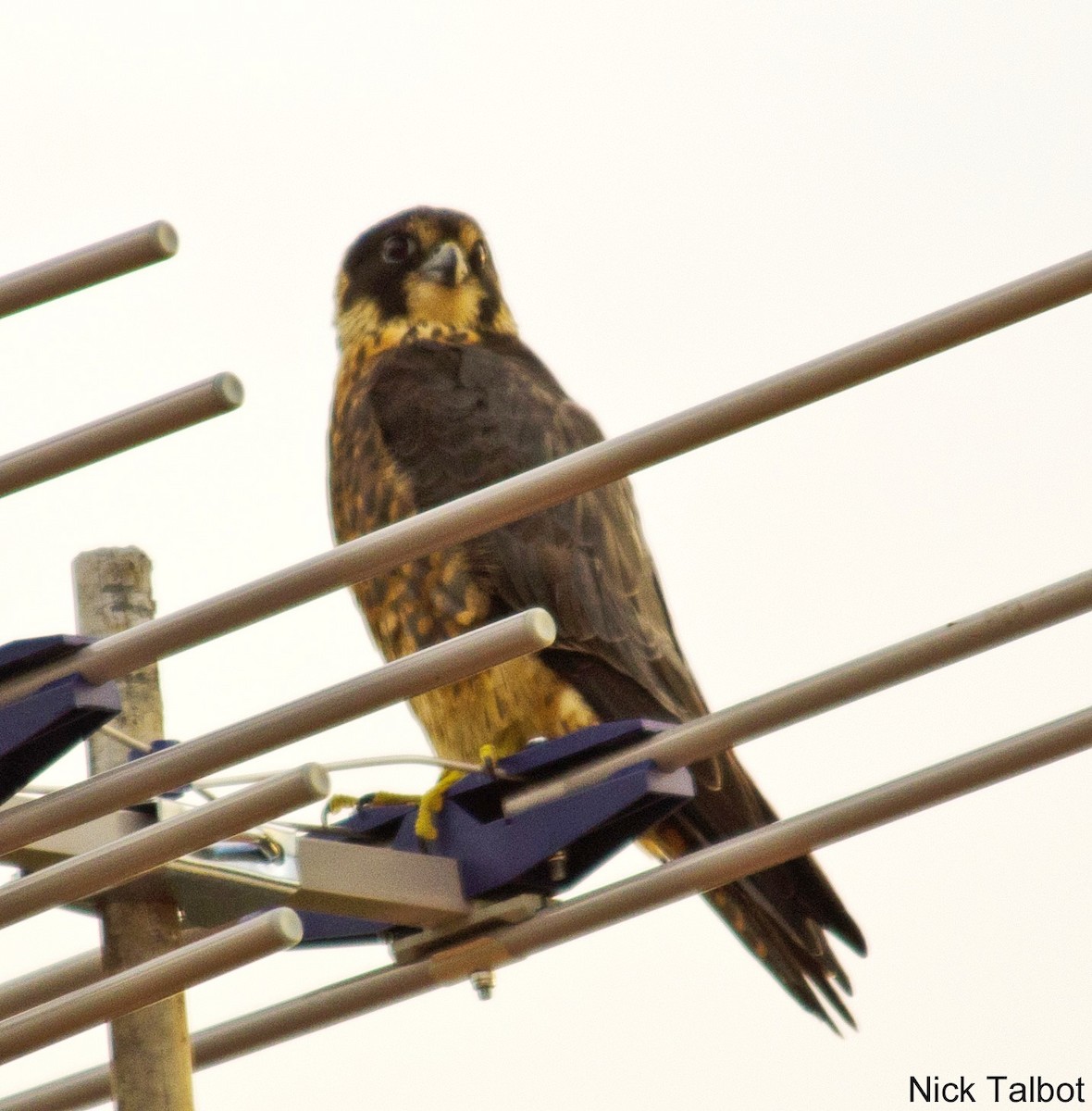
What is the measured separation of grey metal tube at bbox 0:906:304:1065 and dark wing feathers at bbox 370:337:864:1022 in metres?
1.40

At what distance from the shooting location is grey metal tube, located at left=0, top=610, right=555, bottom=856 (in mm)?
1894

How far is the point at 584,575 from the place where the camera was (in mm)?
4039

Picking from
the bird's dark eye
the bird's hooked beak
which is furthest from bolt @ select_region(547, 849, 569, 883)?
the bird's dark eye

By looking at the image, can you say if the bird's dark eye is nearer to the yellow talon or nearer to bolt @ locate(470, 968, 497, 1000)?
the yellow talon

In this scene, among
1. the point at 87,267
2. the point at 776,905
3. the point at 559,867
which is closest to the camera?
the point at 87,267

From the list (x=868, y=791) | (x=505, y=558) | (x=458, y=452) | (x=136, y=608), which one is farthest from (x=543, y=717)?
(x=868, y=791)

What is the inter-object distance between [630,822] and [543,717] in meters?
1.34

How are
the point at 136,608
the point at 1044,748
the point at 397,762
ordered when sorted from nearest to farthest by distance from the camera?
the point at 1044,748 → the point at 397,762 → the point at 136,608

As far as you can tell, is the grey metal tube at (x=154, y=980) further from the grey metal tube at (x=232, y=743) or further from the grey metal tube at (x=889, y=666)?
the grey metal tube at (x=889, y=666)

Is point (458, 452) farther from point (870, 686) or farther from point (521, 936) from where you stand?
point (870, 686)

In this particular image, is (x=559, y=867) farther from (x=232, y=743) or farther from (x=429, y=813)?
(x=232, y=743)

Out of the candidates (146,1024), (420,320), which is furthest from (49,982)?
(420,320)

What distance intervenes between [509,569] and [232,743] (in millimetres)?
2055

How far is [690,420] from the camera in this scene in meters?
1.93
